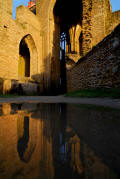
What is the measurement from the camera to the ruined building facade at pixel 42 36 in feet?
20.9

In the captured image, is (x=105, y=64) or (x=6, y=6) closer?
(x=105, y=64)

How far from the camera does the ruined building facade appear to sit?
20.9 ft

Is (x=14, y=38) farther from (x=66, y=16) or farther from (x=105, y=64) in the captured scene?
(x=66, y=16)

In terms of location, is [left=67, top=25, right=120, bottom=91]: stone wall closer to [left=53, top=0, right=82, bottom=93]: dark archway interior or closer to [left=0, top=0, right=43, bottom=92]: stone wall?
[left=0, top=0, right=43, bottom=92]: stone wall

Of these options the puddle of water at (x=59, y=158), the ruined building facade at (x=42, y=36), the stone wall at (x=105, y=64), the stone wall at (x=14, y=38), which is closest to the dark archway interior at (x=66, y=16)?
the ruined building facade at (x=42, y=36)

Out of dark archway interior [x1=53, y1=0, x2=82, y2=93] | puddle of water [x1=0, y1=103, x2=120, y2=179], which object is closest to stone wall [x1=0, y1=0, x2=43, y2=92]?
dark archway interior [x1=53, y1=0, x2=82, y2=93]

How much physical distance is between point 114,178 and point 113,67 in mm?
3258

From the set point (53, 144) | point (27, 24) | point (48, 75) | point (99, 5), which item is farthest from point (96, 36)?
point (53, 144)

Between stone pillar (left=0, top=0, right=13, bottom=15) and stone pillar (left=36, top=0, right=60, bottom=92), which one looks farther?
stone pillar (left=36, top=0, right=60, bottom=92)

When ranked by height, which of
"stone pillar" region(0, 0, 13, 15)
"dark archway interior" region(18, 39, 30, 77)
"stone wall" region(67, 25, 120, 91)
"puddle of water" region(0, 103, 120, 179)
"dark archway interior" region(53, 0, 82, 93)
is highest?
"dark archway interior" region(53, 0, 82, 93)

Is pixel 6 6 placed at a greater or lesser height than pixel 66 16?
lesser

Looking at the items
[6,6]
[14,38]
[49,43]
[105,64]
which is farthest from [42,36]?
[105,64]

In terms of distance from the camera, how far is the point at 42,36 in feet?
29.5

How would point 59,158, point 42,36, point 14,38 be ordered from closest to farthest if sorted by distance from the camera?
1. point 59,158
2. point 14,38
3. point 42,36
